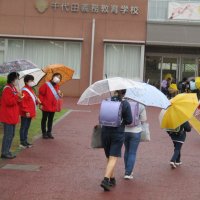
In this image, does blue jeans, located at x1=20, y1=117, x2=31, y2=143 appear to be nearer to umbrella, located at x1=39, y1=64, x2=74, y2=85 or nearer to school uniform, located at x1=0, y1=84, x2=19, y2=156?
school uniform, located at x1=0, y1=84, x2=19, y2=156

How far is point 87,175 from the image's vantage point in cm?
874

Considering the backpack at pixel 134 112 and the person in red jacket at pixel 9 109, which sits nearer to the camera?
the backpack at pixel 134 112

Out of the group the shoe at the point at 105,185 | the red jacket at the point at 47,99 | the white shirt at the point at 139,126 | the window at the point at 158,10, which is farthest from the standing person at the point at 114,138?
the window at the point at 158,10

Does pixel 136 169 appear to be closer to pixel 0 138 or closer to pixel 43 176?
pixel 43 176

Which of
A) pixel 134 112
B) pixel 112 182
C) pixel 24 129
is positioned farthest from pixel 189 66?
pixel 112 182

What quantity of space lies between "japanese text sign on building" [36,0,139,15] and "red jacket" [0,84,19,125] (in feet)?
61.6

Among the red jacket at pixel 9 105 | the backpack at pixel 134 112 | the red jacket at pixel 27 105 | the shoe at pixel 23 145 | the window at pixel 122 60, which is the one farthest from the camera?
the window at pixel 122 60

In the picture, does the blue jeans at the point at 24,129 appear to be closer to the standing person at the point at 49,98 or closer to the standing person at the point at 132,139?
the standing person at the point at 49,98

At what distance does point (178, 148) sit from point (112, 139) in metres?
2.29

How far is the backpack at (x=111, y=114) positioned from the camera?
7410 mm

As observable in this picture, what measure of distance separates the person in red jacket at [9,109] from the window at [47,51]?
18830mm

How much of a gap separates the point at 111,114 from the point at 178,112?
73.5 inches

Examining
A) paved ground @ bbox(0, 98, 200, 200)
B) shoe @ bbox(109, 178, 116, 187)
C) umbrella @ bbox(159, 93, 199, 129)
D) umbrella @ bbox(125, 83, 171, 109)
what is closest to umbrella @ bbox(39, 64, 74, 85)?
paved ground @ bbox(0, 98, 200, 200)

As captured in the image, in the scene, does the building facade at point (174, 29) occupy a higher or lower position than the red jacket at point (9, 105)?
higher
